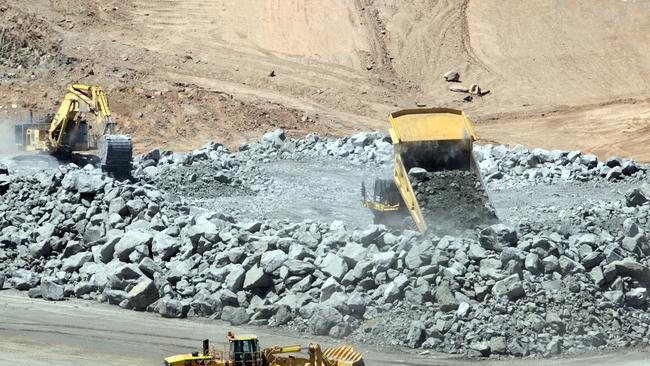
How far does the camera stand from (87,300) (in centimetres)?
2091

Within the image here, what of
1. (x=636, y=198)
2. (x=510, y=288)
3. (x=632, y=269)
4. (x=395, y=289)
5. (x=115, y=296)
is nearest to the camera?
(x=510, y=288)

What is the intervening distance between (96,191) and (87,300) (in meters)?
3.59

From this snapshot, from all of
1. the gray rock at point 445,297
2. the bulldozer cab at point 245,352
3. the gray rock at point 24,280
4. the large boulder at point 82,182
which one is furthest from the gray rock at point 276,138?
the bulldozer cab at point 245,352

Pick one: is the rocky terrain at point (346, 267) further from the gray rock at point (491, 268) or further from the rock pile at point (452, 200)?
the rock pile at point (452, 200)

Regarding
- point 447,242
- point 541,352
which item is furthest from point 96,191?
point 541,352

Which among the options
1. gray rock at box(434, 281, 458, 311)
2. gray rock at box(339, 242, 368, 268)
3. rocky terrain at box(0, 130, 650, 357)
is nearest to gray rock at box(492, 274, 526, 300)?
rocky terrain at box(0, 130, 650, 357)

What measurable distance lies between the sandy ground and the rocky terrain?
334 mm

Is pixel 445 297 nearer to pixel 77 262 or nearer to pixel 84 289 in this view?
pixel 84 289

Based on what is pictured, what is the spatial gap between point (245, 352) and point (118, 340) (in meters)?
4.64

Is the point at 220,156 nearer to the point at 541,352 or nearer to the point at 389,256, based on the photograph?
the point at 389,256

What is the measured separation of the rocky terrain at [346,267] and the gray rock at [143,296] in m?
0.03

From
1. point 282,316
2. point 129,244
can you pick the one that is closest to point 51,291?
point 129,244

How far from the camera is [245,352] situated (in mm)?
14102

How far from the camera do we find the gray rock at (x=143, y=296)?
65.5 feet
